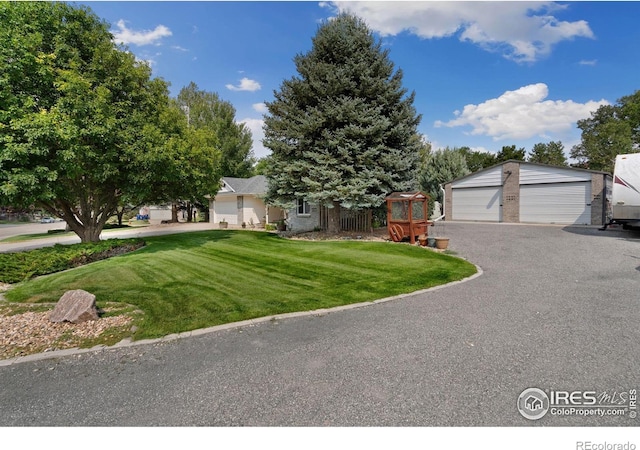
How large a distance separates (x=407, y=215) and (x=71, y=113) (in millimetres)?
12050

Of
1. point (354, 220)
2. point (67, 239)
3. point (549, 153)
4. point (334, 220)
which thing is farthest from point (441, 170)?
point (67, 239)

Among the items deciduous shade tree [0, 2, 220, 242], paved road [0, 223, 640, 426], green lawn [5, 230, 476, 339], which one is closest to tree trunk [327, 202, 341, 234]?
green lawn [5, 230, 476, 339]

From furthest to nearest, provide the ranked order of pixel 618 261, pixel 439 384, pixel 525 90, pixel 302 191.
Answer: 1. pixel 525 90
2. pixel 302 191
3. pixel 618 261
4. pixel 439 384

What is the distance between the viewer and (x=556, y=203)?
60.9ft

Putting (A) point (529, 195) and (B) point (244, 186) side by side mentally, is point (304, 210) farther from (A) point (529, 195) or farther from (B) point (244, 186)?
(A) point (529, 195)

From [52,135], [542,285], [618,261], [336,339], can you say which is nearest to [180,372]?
[336,339]

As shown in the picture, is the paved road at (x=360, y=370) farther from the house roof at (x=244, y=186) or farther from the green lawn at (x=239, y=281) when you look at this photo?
the house roof at (x=244, y=186)

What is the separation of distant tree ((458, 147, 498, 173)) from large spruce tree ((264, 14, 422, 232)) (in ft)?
76.9

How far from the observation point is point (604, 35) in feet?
Result: 32.5

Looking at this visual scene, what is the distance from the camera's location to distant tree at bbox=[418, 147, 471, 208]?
2738cm

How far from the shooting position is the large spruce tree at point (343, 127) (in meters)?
13.6
